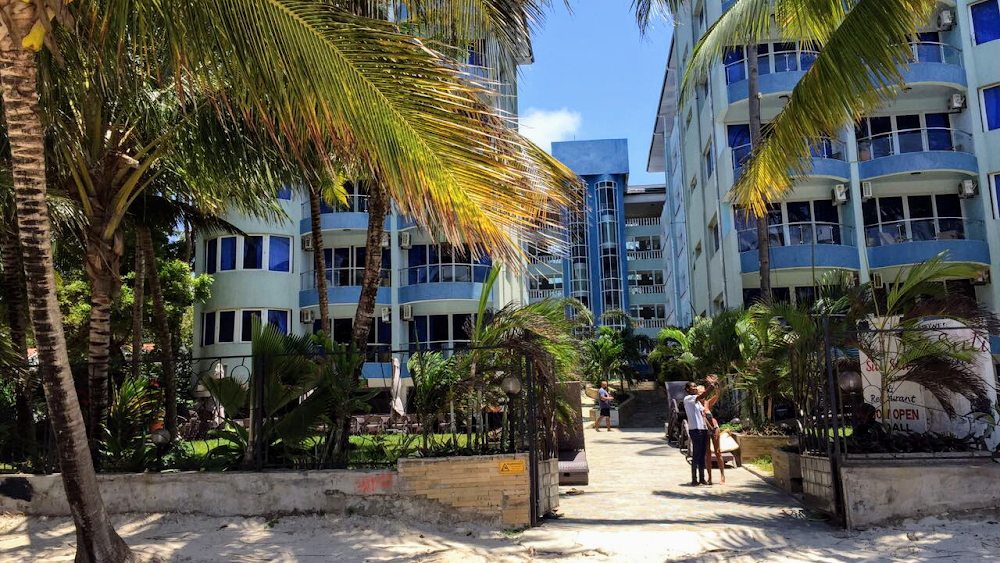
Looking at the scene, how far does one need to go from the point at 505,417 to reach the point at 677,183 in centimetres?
3467

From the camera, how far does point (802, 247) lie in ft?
75.5

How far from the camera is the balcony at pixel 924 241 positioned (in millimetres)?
21938

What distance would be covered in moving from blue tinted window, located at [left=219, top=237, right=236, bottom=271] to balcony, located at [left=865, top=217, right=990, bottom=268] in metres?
20.5

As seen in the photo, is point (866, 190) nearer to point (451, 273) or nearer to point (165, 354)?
point (451, 273)

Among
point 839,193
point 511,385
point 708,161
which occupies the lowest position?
point 511,385

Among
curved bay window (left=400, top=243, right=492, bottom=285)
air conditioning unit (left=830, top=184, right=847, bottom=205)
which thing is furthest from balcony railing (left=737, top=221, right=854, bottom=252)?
curved bay window (left=400, top=243, right=492, bottom=285)

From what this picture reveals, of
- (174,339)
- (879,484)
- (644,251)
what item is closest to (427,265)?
(174,339)

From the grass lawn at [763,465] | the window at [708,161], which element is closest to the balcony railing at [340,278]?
the window at [708,161]

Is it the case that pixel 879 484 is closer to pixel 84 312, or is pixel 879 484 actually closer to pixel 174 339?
pixel 84 312

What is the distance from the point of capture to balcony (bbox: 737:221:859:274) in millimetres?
22906

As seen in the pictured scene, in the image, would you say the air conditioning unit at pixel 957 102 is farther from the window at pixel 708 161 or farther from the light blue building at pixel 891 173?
the window at pixel 708 161

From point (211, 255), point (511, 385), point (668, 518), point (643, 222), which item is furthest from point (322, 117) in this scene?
point (643, 222)

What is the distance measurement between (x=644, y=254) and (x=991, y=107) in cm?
3930

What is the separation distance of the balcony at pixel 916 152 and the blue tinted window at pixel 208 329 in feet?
70.3
